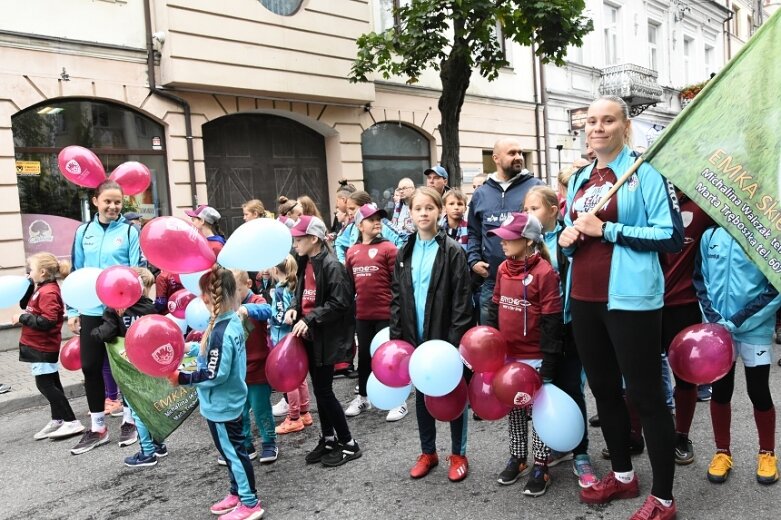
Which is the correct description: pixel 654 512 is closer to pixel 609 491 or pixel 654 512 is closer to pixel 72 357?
pixel 609 491

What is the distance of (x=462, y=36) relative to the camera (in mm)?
9648

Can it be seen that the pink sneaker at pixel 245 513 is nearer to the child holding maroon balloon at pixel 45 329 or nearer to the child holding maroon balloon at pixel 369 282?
the child holding maroon balloon at pixel 369 282

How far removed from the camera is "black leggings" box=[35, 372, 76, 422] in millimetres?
5000

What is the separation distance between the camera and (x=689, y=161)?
2.70m

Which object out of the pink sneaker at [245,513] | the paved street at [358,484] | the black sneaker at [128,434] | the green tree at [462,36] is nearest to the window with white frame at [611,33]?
the green tree at [462,36]

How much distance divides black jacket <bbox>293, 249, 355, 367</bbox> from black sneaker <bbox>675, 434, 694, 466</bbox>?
2068 millimetres

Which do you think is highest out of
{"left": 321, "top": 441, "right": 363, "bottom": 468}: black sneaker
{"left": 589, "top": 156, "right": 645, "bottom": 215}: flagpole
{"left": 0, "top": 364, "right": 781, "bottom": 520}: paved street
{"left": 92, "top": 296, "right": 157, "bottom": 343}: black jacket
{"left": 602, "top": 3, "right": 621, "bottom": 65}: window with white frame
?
{"left": 602, "top": 3, "right": 621, "bottom": 65}: window with white frame

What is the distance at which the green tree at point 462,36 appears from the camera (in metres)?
9.43

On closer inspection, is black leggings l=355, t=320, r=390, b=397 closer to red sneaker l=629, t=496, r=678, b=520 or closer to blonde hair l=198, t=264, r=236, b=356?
blonde hair l=198, t=264, r=236, b=356

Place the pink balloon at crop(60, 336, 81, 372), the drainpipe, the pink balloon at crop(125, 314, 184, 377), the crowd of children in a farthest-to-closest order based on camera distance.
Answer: the drainpipe < the pink balloon at crop(60, 336, 81, 372) < the pink balloon at crop(125, 314, 184, 377) < the crowd of children

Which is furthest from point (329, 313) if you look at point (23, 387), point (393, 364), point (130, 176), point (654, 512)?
point (23, 387)

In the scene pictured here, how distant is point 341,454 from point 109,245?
2404 mm

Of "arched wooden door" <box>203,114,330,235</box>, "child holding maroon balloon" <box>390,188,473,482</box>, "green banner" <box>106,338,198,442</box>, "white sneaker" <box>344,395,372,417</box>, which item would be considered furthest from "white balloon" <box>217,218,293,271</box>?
"arched wooden door" <box>203,114,330,235</box>

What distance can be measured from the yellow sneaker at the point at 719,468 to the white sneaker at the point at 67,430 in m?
4.52
